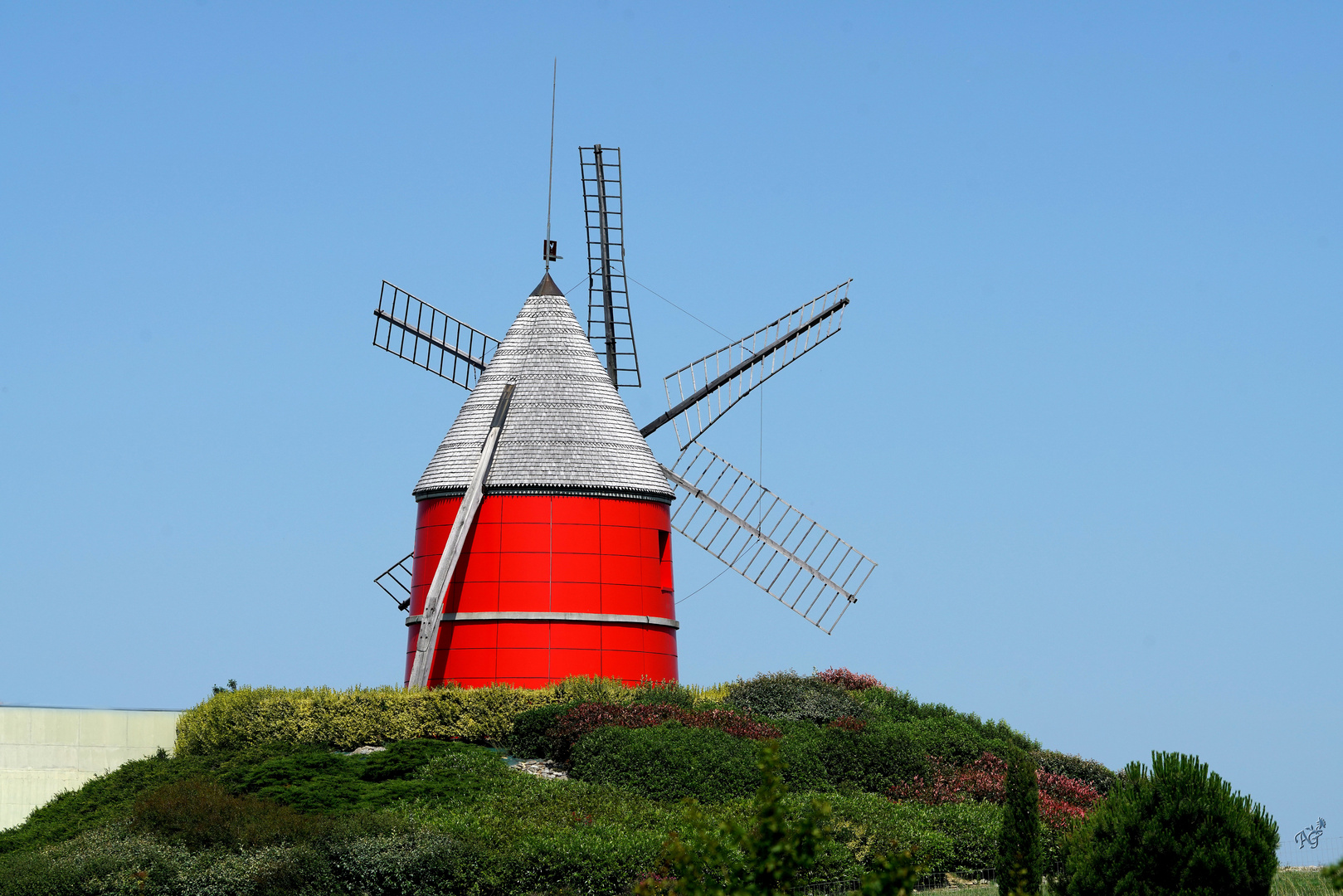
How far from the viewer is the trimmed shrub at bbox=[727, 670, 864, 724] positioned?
25391 mm

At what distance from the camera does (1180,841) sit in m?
15.4

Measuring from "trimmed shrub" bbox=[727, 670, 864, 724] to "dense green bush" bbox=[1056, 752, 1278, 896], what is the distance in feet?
30.7

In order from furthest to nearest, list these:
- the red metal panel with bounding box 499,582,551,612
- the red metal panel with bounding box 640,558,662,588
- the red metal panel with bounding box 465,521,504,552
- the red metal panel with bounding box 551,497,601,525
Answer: the red metal panel with bounding box 640,558,662,588
the red metal panel with bounding box 551,497,601,525
the red metal panel with bounding box 465,521,504,552
the red metal panel with bounding box 499,582,551,612

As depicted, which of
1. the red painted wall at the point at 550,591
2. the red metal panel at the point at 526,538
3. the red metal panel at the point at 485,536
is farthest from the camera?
the red metal panel at the point at 485,536

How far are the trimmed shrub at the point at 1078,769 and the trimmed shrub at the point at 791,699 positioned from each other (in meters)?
3.10

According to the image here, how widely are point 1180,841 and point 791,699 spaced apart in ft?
36.0

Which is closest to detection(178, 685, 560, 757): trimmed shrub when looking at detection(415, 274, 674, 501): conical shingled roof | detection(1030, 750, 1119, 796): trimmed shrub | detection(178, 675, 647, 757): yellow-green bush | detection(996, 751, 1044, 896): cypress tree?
detection(178, 675, 647, 757): yellow-green bush

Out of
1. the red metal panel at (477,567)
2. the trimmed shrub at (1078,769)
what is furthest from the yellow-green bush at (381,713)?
the trimmed shrub at (1078,769)

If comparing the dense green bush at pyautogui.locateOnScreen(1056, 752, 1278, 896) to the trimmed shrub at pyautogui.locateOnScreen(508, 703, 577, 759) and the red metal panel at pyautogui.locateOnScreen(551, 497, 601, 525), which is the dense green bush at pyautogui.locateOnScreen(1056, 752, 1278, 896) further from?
the red metal panel at pyautogui.locateOnScreen(551, 497, 601, 525)

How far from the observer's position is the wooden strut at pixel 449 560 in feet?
85.5

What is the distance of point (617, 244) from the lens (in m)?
31.6

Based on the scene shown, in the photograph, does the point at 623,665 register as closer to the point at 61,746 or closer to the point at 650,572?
the point at 650,572

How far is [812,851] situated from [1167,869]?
7.91 meters

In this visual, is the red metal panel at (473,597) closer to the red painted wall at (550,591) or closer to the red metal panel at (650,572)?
the red painted wall at (550,591)
